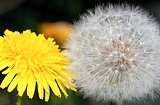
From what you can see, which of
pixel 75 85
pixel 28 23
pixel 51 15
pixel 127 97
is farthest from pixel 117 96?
pixel 51 15

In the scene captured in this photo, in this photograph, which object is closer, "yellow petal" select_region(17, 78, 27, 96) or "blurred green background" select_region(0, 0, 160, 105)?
"yellow petal" select_region(17, 78, 27, 96)

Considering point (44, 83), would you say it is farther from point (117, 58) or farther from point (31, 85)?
point (117, 58)

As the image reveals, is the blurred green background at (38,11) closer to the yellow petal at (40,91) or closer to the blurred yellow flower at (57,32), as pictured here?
the blurred yellow flower at (57,32)

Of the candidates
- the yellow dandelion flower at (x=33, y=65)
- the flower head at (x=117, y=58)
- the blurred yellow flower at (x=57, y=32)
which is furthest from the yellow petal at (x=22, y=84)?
the blurred yellow flower at (x=57, y=32)

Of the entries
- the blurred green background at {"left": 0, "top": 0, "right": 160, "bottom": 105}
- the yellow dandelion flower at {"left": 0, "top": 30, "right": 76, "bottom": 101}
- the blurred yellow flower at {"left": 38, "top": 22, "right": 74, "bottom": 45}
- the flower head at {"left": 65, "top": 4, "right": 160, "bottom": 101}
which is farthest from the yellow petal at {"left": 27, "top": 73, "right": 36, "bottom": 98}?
the blurred green background at {"left": 0, "top": 0, "right": 160, "bottom": 105}

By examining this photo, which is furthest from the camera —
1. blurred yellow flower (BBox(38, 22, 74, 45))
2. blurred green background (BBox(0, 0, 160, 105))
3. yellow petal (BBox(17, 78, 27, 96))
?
blurred green background (BBox(0, 0, 160, 105))

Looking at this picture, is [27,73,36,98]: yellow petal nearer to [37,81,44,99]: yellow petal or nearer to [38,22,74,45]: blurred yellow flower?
[37,81,44,99]: yellow petal

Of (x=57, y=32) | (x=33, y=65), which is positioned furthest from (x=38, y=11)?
(x=33, y=65)
